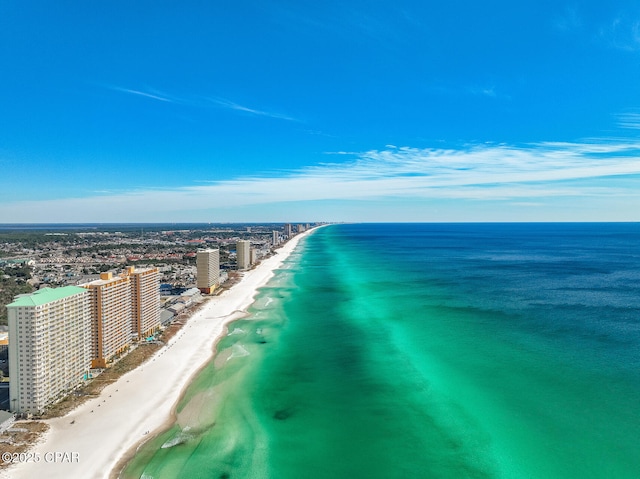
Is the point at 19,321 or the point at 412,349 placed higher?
the point at 19,321

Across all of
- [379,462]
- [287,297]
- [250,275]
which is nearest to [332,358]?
[379,462]

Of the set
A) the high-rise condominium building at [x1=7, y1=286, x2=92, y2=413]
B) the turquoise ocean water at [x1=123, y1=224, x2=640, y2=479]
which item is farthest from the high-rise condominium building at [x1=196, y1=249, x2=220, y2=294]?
the high-rise condominium building at [x1=7, y1=286, x2=92, y2=413]

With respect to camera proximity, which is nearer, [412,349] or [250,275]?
[412,349]

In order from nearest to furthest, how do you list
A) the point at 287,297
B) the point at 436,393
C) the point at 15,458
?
the point at 15,458, the point at 436,393, the point at 287,297

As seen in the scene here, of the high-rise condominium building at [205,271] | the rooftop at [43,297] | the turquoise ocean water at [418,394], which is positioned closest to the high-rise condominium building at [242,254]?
the high-rise condominium building at [205,271]

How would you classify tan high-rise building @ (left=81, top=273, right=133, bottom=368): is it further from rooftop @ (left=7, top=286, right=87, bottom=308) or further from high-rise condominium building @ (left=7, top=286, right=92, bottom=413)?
high-rise condominium building @ (left=7, top=286, right=92, bottom=413)

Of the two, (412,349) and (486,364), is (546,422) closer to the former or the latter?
(486,364)

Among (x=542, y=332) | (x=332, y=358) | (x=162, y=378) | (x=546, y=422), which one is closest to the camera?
(x=546, y=422)
